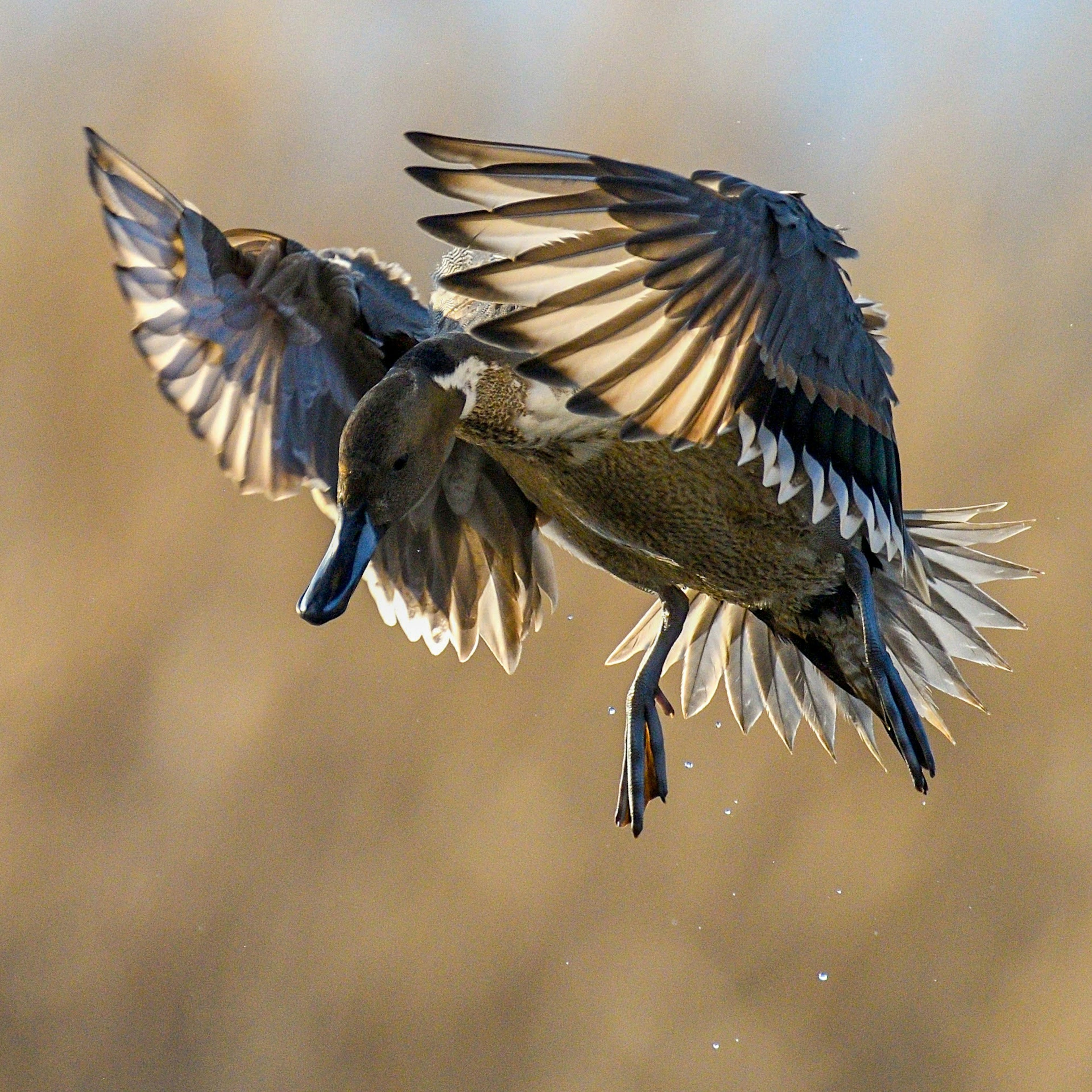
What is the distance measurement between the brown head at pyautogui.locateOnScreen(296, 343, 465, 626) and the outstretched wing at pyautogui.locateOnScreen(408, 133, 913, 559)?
0.28 meters

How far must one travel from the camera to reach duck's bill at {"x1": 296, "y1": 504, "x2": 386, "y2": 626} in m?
1.33

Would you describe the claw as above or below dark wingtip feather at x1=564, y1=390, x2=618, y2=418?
below

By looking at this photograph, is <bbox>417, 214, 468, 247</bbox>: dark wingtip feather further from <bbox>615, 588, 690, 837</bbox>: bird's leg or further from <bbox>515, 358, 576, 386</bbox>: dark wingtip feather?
<bbox>615, 588, 690, 837</bbox>: bird's leg

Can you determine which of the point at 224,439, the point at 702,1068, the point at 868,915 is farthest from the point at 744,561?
the point at 702,1068

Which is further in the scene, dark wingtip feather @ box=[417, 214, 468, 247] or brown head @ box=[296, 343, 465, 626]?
brown head @ box=[296, 343, 465, 626]

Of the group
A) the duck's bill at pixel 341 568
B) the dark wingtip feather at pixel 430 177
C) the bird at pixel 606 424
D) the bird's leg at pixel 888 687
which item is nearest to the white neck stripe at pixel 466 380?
the bird at pixel 606 424

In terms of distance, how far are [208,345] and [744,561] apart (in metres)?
0.67

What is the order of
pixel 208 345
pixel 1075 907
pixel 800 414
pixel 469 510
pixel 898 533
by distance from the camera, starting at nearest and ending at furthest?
pixel 800 414
pixel 898 533
pixel 208 345
pixel 469 510
pixel 1075 907

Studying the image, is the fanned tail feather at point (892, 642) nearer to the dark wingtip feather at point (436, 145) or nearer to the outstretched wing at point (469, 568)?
the outstretched wing at point (469, 568)

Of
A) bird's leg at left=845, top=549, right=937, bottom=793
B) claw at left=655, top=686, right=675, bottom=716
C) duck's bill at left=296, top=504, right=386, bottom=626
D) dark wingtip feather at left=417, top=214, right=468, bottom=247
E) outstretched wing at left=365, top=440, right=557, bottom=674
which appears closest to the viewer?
dark wingtip feather at left=417, top=214, right=468, bottom=247

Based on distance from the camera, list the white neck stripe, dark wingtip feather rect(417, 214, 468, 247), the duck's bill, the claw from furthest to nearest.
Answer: the claw < the white neck stripe < the duck's bill < dark wingtip feather rect(417, 214, 468, 247)

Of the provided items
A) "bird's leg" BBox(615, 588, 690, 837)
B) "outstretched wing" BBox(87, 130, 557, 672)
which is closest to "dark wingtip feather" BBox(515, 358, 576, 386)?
"outstretched wing" BBox(87, 130, 557, 672)

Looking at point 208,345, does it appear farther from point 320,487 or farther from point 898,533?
point 898,533

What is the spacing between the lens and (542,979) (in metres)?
2.84
